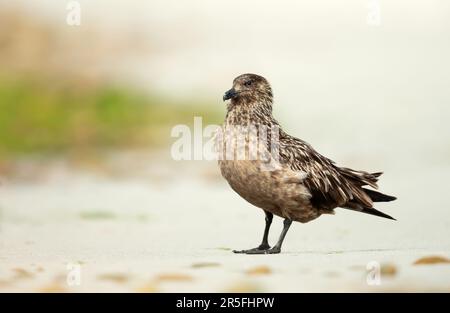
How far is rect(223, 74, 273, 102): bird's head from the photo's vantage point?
33.1 feet

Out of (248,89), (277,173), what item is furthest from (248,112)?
(277,173)

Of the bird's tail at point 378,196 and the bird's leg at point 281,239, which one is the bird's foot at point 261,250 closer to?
the bird's leg at point 281,239

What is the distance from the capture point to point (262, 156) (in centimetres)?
959

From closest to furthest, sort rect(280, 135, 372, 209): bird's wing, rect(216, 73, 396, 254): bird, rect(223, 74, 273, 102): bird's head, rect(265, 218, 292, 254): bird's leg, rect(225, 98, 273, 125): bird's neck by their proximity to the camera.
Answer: rect(216, 73, 396, 254): bird → rect(265, 218, 292, 254): bird's leg → rect(280, 135, 372, 209): bird's wing → rect(225, 98, 273, 125): bird's neck → rect(223, 74, 273, 102): bird's head

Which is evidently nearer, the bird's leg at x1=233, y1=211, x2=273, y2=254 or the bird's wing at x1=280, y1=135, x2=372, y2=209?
the bird's wing at x1=280, y1=135, x2=372, y2=209

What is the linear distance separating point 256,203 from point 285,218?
0.44m

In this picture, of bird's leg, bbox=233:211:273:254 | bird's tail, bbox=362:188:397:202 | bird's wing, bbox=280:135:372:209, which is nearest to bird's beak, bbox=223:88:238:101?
bird's wing, bbox=280:135:372:209

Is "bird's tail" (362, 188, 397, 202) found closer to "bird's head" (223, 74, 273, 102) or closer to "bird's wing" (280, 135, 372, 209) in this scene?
"bird's wing" (280, 135, 372, 209)

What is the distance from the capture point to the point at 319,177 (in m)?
10.0

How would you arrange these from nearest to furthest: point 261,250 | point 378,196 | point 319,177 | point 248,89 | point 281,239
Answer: point 281,239 → point 261,250 → point 319,177 → point 248,89 → point 378,196

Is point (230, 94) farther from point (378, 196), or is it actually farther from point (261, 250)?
point (378, 196)

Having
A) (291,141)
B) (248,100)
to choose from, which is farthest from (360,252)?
(248,100)

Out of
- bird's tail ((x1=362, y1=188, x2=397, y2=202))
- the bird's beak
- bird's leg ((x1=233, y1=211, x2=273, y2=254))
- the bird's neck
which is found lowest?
bird's leg ((x1=233, y1=211, x2=273, y2=254))

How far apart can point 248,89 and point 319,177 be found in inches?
53.6
